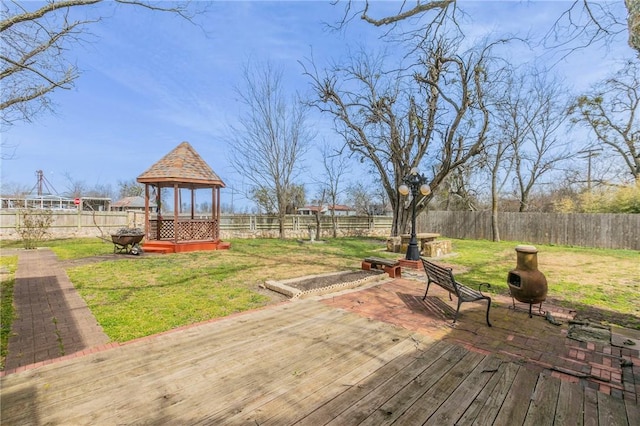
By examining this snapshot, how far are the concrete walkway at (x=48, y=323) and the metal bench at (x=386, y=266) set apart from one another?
586 cm

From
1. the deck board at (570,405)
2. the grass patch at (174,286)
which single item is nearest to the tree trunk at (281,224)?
the grass patch at (174,286)

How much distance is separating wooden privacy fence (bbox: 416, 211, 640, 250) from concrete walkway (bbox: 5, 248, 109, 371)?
20.5m

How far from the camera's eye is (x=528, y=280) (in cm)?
459

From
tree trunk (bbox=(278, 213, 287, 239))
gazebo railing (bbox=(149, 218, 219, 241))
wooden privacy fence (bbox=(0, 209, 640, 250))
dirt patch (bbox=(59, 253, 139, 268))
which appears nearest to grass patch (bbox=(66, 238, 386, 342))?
dirt patch (bbox=(59, 253, 139, 268))

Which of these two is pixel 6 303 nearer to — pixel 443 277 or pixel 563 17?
pixel 443 277

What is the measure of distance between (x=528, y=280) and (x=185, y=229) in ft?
39.1

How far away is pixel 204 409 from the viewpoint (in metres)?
2.21

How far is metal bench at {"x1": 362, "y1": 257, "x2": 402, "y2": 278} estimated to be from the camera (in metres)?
7.41

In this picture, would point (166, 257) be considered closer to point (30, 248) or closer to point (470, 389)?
point (30, 248)

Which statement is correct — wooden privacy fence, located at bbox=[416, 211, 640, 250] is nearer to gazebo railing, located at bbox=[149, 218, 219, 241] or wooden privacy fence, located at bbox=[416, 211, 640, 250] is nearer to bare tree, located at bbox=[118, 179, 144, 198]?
gazebo railing, located at bbox=[149, 218, 219, 241]

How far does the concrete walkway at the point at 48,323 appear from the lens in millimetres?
3261

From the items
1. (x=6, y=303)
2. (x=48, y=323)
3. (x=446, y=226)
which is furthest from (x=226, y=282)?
(x=446, y=226)

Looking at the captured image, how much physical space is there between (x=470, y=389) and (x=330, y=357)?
1319mm

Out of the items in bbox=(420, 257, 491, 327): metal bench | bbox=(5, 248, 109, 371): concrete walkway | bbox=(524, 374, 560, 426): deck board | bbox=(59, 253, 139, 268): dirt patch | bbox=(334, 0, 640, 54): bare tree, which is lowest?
bbox=(5, 248, 109, 371): concrete walkway
